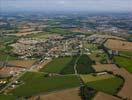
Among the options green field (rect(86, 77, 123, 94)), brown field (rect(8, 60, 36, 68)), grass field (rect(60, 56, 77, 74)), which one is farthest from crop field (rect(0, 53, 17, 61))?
green field (rect(86, 77, 123, 94))

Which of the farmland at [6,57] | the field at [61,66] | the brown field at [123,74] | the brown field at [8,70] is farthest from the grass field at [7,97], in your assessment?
the farmland at [6,57]

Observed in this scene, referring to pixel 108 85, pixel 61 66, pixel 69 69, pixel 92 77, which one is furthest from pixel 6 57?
pixel 108 85

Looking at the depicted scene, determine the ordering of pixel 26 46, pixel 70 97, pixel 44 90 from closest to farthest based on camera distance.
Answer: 1. pixel 70 97
2. pixel 44 90
3. pixel 26 46

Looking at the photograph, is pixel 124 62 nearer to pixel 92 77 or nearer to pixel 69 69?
pixel 69 69

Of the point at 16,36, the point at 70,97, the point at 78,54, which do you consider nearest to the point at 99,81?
the point at 70,97

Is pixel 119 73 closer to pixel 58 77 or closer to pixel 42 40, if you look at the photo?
pixel 58 77

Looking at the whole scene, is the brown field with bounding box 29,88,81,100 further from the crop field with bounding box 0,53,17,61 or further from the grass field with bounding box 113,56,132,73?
the crop field with bounding box 0,53,17,61
